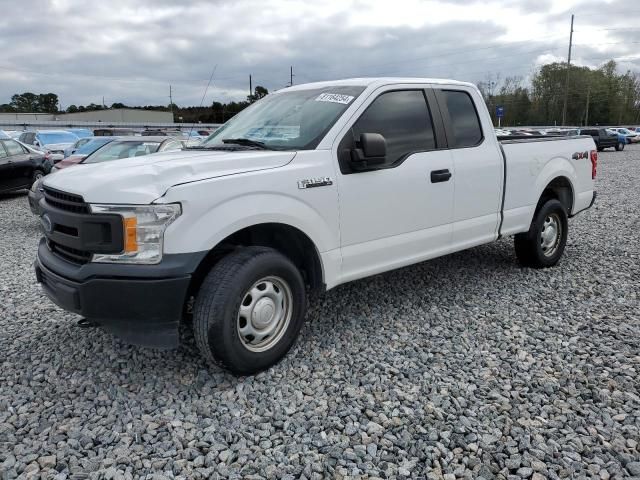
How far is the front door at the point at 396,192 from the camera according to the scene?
3910 millimetres

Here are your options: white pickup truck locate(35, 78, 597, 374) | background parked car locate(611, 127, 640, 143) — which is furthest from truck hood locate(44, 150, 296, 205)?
background parked car locate(611, 127, 640, 143)

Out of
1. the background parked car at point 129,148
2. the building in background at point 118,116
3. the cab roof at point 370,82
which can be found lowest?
the background parked car at point 129,148

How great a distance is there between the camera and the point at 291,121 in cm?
420

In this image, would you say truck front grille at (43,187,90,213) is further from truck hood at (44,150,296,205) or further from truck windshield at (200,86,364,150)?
truck windshield at (200,86,364,150)

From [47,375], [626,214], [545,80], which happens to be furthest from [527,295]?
[545,80]

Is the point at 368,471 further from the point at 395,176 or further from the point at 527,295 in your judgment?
the point at 527,295

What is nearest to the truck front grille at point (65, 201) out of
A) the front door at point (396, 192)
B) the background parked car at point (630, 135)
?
the front door at point (396, 192)

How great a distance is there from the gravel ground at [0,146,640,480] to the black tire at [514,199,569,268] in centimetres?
79

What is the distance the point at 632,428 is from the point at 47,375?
11.9 feet

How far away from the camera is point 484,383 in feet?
11.3

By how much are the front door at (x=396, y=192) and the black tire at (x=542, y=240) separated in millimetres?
1621

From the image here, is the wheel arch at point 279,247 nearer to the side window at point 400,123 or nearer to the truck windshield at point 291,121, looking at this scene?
the truck windshield at point 291,121

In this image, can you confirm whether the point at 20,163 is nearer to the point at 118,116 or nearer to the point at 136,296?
the point at 136,296

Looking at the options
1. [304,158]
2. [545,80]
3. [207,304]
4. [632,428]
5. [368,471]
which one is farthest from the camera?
[545,80]
